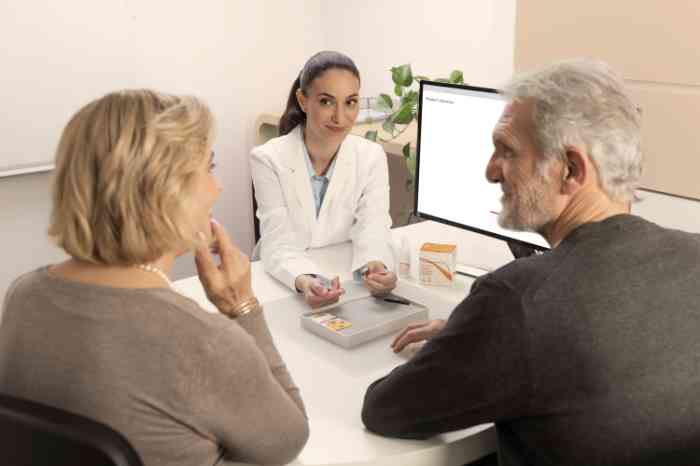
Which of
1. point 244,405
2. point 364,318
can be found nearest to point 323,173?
point 364,318

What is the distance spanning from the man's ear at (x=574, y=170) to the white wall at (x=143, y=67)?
1886 mm

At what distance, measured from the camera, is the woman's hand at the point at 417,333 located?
156cm

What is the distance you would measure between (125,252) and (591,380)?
663 mm

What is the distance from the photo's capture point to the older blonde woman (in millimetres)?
1010

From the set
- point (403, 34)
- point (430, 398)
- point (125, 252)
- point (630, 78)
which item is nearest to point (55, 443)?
point (125, 252)

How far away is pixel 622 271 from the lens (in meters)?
1.11

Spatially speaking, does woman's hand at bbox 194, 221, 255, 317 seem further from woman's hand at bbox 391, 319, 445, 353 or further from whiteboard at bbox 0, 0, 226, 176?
whiteboard at bbox 0, 0, 226, 176

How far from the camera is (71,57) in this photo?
11.3 feet

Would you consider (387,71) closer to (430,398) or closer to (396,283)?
(396,283)

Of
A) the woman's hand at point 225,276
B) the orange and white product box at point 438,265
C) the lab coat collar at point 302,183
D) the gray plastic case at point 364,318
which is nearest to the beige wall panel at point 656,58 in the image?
the orange and white product box at point 438,265

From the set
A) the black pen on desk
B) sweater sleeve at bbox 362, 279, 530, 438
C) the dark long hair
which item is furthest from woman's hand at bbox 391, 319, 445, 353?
the dark long hair

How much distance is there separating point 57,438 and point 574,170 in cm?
84

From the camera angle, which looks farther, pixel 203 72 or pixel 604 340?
pixel 203 72

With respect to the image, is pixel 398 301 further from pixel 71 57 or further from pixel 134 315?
pixel 71 57
